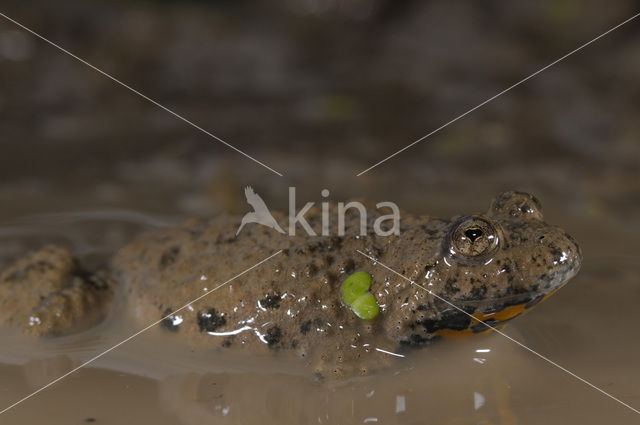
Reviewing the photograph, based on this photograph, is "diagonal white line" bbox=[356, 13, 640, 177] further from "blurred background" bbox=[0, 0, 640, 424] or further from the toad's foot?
the toad's foot

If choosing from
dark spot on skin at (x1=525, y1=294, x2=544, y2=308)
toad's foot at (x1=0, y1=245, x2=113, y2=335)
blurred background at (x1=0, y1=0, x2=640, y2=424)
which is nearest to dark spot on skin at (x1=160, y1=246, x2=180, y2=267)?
toad's foot at (x1=0, y1=245, x2=113, y2=335)

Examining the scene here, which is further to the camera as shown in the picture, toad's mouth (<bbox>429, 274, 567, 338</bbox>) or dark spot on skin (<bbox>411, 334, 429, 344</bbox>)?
→ dark spot on skin (<bbox>411, 334, 429, 344</bbox>)

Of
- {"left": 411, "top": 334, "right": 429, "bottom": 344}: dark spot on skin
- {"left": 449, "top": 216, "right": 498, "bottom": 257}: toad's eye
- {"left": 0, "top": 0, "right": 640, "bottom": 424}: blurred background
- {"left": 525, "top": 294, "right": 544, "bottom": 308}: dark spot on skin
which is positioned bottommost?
{"left": 411, "top": 334, "right": 429, "bottom": 344}: dark spot on skin

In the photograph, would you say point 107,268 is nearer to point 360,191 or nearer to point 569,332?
point 360,191

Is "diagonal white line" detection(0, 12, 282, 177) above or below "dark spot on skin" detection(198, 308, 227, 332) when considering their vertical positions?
above

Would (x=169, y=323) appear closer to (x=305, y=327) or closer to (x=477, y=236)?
(x=305, y=327)

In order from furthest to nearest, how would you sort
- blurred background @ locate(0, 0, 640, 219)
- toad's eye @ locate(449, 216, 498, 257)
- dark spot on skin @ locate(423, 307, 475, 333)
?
blurred background @ locate(0, 0, 640, 219) < dark spot on skin @ locate(423, 307, 475, 333) < toad's eye @ locate(449, 216, 498, 257)

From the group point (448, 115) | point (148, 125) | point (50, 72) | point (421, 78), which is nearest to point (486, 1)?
point (421, 78)
